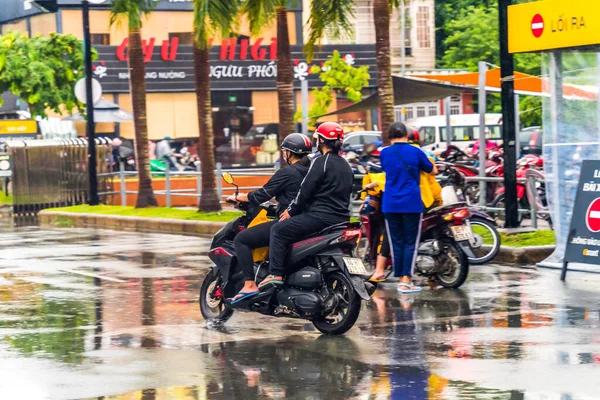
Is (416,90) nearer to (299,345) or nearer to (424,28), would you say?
(299,345)

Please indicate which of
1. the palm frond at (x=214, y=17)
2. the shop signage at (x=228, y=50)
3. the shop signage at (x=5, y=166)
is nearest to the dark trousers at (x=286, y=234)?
the palm frond at (x=214, y=17)

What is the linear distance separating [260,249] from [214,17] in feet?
40.3

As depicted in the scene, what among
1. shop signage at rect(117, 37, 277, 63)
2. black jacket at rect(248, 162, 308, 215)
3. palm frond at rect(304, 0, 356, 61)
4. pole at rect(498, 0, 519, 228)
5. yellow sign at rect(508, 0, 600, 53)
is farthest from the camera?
shop signage at rect(117, 37, 277, 63)

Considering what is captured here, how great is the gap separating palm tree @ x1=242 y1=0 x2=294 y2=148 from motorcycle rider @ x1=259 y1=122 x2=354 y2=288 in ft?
40.3

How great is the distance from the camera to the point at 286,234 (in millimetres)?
10062

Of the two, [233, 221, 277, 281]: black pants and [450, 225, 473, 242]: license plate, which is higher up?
[233, 221, 277, 281]: black pants

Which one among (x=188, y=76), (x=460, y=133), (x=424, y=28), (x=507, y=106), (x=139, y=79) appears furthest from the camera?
(x=424, y=28)

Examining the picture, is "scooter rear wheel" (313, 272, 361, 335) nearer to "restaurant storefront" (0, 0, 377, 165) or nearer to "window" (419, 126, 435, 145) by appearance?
"window" (419, 126, 435, 145)

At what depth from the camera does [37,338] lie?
33.4 ft

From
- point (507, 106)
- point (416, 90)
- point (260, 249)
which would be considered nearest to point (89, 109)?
point (416, 90)

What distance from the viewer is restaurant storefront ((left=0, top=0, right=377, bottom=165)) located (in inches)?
1927

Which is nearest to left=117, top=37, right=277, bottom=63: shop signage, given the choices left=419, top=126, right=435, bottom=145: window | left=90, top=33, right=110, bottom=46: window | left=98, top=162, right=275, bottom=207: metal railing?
left=90, top=33, right=110, bottom=46: window

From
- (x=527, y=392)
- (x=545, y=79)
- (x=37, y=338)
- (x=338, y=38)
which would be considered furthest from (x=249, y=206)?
(x=338, y=38)

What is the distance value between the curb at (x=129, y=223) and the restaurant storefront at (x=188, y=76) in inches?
791
